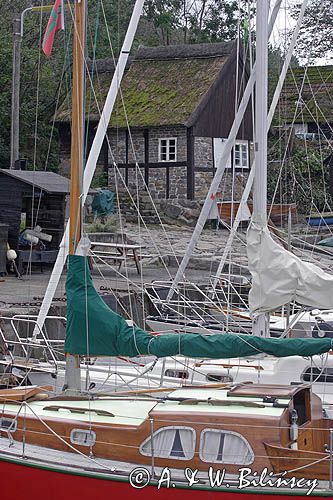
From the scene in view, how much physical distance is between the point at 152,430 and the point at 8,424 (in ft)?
6.62

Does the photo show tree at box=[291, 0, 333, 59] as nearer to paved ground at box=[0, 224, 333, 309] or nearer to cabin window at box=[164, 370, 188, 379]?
paved ground at box=[0, 224, 333, 309]

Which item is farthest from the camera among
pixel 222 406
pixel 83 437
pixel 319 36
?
pixel 319 36

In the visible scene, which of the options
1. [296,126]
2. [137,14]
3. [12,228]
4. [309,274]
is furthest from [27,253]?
[296,126]

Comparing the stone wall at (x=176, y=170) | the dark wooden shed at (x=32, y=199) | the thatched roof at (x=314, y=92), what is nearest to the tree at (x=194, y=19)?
the thatched roof at (x=314, y=92)

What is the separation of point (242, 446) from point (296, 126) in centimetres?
3382

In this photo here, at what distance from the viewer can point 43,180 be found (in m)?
26.6

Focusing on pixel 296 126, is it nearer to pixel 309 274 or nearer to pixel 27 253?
pixel 27 253

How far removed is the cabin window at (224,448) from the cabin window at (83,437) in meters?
1.29

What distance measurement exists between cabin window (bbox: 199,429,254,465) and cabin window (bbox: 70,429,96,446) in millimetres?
1286

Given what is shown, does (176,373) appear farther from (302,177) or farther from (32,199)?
(302,177)

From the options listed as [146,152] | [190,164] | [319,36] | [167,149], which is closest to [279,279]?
[190,164]

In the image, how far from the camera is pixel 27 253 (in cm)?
2544

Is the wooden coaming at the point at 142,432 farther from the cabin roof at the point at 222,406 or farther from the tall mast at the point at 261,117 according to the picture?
the tall mast at the point at 261,117

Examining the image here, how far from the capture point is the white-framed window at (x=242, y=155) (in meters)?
39.6
